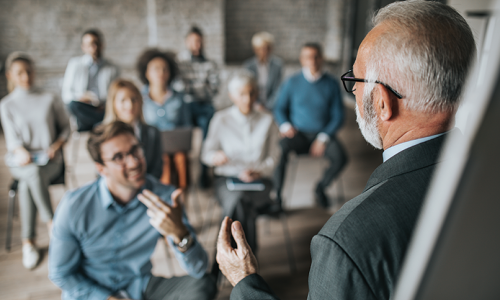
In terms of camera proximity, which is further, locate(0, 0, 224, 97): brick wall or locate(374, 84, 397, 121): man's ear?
locate(0, 0, 224, 97): brick wall

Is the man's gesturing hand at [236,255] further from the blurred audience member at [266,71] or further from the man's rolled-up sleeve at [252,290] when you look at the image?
the blurred audience member at [266,71]

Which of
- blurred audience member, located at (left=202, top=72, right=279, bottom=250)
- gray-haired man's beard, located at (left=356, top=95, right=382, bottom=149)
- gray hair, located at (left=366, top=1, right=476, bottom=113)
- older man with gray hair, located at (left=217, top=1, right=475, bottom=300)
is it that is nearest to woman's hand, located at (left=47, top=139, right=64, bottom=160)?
blurred audience member, located at (left=202, top=72, right=279, bottom=250)

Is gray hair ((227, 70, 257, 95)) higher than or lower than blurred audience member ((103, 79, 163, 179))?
higher

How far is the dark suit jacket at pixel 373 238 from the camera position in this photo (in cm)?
65

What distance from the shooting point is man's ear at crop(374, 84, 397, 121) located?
2.48ft

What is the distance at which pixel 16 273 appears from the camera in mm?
2346

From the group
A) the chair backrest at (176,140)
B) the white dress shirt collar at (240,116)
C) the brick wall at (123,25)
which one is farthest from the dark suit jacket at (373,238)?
the brick wall at (123,25)

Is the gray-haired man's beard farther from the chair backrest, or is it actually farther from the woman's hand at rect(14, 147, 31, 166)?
the woman's hand at rect(14, 147, 31, 166)

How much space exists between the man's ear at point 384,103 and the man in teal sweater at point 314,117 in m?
2.52

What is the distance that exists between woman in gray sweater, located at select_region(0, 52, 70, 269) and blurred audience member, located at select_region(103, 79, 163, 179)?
0.58 metres

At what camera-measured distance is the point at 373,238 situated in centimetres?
65

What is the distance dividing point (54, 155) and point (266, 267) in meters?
1.73

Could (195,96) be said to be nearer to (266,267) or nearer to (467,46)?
(266,267)

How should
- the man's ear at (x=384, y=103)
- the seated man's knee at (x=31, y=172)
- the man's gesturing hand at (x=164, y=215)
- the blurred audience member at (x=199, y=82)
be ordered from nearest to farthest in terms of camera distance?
the man's ear at (x=384, y=103)
the man's gesturing hand at (x=164, y=215)
the seated man's knee at (x=31, y=172)
the blurred audience member at (x=199, y=82)
